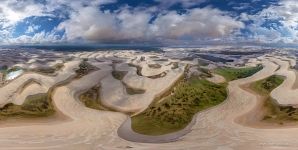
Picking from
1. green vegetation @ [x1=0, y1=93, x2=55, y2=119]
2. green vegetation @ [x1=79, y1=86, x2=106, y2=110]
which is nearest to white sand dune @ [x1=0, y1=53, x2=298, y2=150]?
green vegetation @ [x1=79, y1=86, x2=106, y2=110]

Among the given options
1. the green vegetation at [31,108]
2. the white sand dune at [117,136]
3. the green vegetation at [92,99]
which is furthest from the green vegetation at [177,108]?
the green vegetation at [31,108]

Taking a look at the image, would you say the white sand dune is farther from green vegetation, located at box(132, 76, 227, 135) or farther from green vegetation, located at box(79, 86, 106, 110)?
green vegetation, located at box(132, 76, 227, 135)

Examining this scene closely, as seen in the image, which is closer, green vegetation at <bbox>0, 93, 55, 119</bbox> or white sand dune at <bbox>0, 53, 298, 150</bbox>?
white sand dune at <bbox>0, 53, 298, 150</bbox>

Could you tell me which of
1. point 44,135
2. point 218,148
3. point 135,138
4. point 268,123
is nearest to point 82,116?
point 44,135

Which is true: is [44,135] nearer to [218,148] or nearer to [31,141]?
[31,141]

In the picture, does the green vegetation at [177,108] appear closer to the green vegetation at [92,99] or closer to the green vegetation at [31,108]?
the green vegetation at [92,99]
